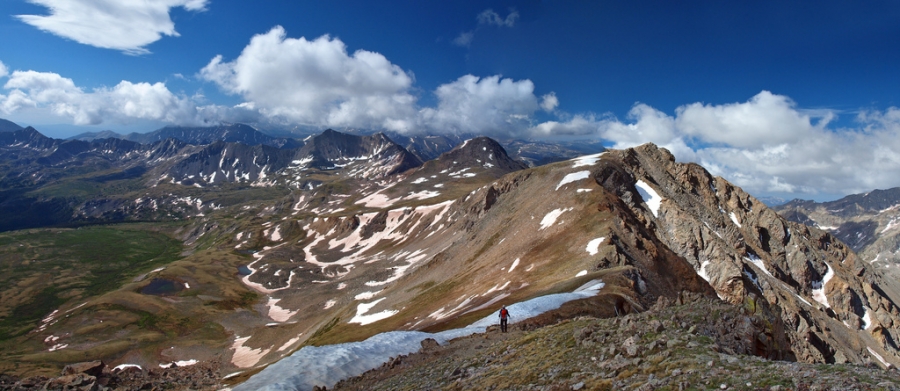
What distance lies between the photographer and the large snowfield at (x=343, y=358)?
23.6 m

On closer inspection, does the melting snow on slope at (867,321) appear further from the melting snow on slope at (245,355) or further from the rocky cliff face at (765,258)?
the melting snow on slope at (245,355)

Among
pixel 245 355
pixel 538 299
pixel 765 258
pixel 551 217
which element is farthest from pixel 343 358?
pixel 765 258

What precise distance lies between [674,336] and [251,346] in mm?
91905

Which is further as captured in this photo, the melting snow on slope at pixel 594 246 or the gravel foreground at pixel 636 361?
the melting snow on slope at pixel 594 246

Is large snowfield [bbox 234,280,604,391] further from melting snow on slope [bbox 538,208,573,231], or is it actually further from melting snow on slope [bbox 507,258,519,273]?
melting snow on slope [bbox 538,208,573,231]

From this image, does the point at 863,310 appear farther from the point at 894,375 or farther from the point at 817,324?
the point at 894,375

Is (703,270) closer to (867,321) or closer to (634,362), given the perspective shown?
(867,321)

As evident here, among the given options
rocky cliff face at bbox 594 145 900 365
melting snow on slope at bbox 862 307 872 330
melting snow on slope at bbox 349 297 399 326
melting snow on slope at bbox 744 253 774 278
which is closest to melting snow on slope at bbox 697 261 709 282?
rocky cliff face at bbox 594 145 900 365

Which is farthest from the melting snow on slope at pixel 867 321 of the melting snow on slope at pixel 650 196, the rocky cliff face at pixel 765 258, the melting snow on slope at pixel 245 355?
the melting snow on slope at pixel 245 355

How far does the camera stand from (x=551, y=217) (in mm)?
84500

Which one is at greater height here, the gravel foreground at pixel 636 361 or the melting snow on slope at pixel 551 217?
the melting snow on slope at pixel 551 217

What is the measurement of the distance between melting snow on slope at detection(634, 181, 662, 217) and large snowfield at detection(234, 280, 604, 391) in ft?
216

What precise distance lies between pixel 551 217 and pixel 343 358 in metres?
64.0

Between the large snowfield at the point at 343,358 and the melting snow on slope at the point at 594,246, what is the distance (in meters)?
22.6
